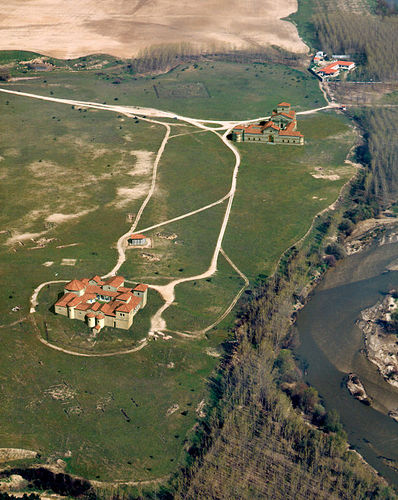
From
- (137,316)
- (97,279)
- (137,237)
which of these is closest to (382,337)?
(137,316)

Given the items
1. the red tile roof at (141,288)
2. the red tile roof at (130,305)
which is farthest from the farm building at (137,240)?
the red tile roof at (130,305)

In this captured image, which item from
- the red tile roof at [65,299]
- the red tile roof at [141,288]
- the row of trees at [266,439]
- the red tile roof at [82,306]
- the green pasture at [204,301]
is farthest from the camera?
the red tile roof at [141,288]

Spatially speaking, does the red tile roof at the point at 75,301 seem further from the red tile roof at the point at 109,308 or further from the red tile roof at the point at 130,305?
the red tile roof at the point at 130,305

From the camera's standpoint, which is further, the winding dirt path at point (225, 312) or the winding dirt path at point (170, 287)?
the winding dirt path at point (170, 287)

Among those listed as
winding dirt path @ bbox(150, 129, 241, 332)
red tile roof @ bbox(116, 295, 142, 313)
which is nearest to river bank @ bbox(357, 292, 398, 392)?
winding dirt path @ bbox(150, 129, 241, 332)

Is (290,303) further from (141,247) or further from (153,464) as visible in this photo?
(153,464)

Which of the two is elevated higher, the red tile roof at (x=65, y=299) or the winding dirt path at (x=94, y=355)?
the red tile roof at (x=65, y=299)
